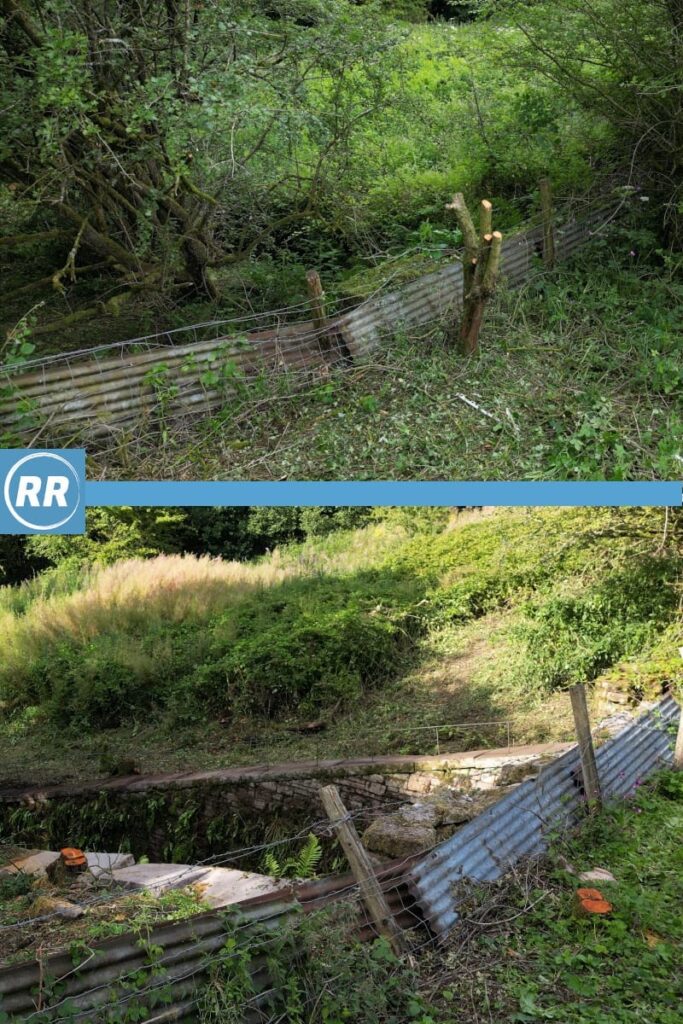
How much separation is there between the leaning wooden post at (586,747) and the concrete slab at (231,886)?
2.00 metres

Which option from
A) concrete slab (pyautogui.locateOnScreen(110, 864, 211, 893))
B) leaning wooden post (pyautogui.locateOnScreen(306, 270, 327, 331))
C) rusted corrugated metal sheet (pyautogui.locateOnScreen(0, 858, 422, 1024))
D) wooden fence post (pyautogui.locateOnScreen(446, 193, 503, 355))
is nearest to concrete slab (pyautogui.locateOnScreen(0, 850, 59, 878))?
concrete slab (pyautogui.locateOnScreen(110, 864, 211, 893))

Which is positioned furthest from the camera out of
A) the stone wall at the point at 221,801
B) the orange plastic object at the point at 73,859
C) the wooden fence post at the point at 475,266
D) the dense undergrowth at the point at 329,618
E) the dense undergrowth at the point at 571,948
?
the dense undergrowth at the point at 329,618

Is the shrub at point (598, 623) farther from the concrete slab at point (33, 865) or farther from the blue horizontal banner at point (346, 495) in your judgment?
the concrete slab at point (33, 865)

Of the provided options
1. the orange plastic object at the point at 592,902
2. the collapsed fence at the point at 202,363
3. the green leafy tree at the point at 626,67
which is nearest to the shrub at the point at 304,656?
the collapsed fence at the point at 202,363

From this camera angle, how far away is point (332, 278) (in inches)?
344

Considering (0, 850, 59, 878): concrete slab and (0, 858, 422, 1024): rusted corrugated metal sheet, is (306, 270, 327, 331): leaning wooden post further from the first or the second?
(0, 858, 422, 1024): rusted corrugated metal sheet

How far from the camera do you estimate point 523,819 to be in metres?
5.46

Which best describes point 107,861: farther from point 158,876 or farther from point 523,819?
point 523,819

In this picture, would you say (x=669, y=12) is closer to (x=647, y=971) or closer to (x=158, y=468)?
(x=158, y=468)

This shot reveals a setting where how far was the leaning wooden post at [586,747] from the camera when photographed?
5914 millimetres

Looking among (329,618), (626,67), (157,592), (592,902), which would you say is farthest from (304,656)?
(626,67)

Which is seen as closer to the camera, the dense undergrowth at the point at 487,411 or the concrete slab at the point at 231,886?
the concrete slab at the point at 231,886

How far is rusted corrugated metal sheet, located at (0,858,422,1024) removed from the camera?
11.0 feet

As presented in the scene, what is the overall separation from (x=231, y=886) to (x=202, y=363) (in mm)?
3422
